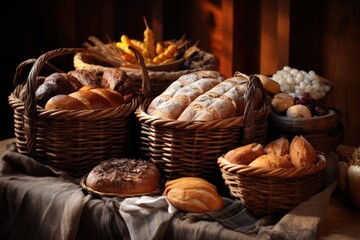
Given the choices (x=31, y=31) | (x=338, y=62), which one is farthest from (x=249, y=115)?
(x=31, y=31)

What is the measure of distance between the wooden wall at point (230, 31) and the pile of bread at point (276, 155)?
54.8 inches

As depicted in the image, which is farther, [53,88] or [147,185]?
[53,88]

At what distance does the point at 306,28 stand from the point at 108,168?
5.24 feet

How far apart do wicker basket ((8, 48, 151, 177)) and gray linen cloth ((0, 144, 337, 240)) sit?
50 mm

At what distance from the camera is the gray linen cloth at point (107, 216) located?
1380 mm

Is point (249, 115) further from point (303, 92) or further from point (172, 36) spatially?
point (172, 36)

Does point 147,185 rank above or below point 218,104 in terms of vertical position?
below

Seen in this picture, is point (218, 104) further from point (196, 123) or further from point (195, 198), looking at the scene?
point (195, 198)

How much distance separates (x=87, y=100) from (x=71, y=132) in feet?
0.35

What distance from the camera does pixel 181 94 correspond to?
5.62 ft

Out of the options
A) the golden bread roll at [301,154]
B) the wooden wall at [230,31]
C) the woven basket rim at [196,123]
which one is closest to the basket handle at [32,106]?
the woven basket rim at [196,123]

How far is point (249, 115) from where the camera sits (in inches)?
62.3

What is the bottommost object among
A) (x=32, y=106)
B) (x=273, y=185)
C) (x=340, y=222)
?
(x=340, y=222)

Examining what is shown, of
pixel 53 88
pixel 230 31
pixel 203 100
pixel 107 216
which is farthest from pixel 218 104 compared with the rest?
pixel 230 31
